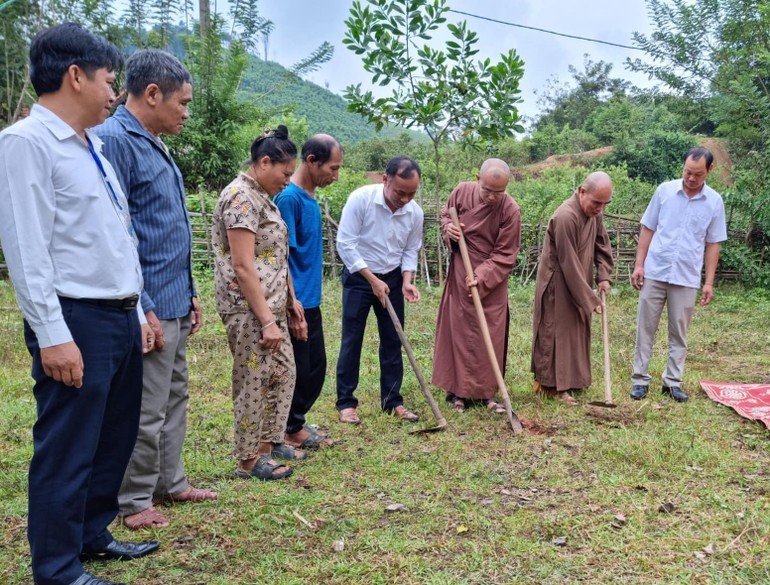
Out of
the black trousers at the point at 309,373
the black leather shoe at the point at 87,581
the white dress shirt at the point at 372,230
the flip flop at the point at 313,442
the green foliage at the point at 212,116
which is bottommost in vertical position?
the flip flop at the point at 313,442

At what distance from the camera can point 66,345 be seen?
212 centimetres

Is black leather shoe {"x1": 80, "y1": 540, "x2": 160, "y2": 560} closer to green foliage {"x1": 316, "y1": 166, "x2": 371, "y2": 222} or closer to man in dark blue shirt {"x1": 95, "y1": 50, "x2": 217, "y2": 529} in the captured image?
man in dark blue shirt {"x1": 95, "y1": 50, "x2": 217, "y2": 529}

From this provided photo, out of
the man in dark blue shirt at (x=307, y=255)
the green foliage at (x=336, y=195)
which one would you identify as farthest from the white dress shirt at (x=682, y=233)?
the green foliage at (x=336, y=195)

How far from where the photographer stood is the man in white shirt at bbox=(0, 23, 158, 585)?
2.09 meters

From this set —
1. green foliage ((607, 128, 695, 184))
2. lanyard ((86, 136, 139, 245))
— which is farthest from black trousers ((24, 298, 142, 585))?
green foliage ((607, 128, 695, 184))

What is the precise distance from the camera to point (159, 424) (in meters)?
3.04

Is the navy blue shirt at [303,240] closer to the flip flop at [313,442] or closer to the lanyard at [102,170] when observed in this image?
the flip flop at [313,442]

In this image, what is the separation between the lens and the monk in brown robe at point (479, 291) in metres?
5.05

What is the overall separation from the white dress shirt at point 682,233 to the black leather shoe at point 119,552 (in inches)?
169

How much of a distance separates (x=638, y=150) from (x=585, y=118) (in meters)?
10.2

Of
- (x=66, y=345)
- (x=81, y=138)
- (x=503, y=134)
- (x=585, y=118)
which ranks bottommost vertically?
(x=66, y=345)

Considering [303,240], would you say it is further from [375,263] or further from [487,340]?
[487,340]

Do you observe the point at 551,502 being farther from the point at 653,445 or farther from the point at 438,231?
the point at 438,231

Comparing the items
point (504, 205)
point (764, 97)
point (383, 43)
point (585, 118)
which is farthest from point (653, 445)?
point (585, 118)
